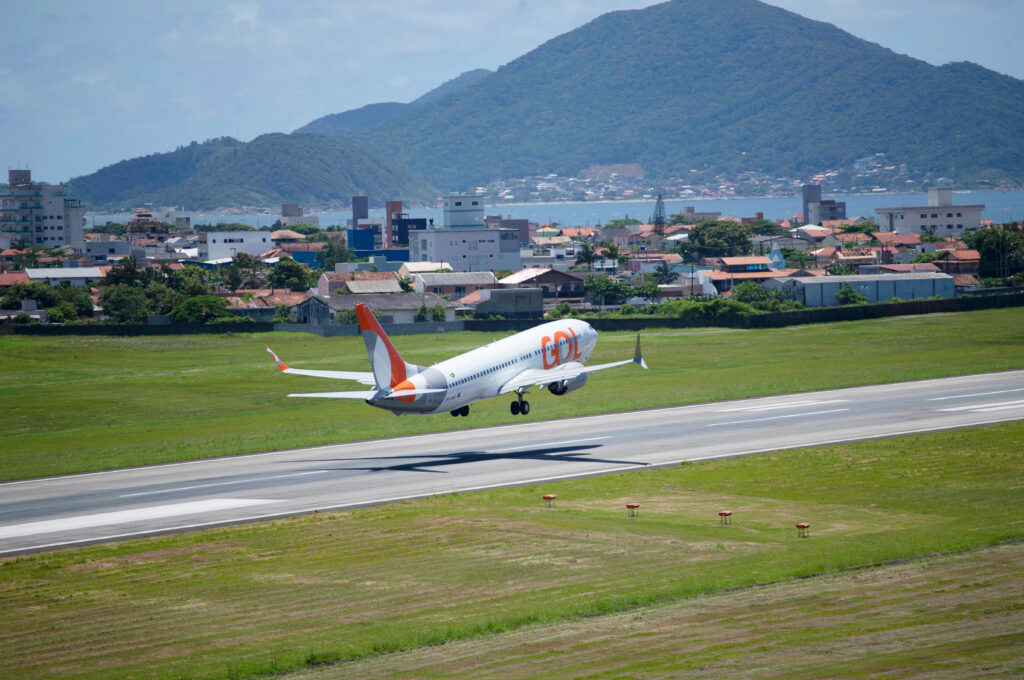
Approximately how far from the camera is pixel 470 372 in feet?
198

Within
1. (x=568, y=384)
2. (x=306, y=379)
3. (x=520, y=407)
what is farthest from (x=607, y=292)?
(x=568, y=384)

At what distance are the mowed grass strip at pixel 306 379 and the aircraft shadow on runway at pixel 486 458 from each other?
9.47m

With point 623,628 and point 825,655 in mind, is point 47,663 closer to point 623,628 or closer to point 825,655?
point 623,628

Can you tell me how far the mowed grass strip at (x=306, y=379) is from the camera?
6888 centimetres

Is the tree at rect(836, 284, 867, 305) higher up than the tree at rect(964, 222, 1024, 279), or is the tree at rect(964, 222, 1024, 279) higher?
the tree at rect(964, 222, 1024, 279)

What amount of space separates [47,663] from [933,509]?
32.8 m

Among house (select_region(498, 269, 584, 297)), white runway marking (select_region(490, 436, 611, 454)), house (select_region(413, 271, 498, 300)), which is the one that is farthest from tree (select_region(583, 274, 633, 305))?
white runway marking (select_region(490, 436, 611, 454))

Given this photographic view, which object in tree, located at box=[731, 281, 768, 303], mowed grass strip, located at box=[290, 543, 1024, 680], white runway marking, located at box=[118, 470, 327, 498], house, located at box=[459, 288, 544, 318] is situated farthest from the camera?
tree, located at box=[731, 281, 768, 303]

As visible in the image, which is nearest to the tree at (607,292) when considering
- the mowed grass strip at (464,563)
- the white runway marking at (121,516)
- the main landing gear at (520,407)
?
the main landing gear at (520,407)

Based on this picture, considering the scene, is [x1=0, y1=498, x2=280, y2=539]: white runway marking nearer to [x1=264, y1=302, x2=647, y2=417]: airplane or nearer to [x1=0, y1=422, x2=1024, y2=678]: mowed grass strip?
[x1=0, y1=422, x2=1024, y2=678]: mowed grass strip

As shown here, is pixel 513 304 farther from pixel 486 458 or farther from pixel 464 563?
pixel 464 563

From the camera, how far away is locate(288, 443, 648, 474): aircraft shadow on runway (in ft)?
184

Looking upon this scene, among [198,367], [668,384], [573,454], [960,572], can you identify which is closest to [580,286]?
[198,367]

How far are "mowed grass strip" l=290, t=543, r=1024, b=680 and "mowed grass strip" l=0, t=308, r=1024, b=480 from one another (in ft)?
130
